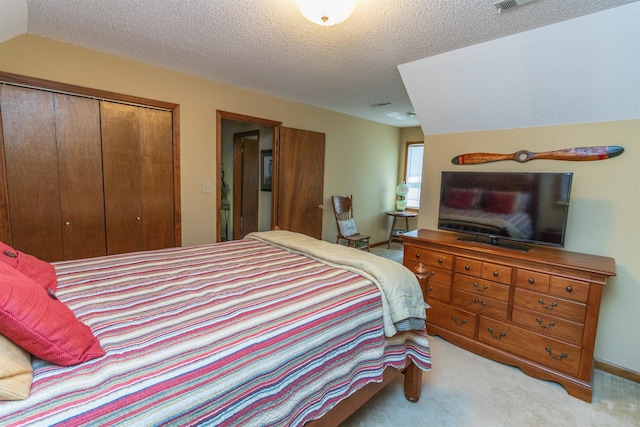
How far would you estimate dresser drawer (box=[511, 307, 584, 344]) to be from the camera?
1.94 metres

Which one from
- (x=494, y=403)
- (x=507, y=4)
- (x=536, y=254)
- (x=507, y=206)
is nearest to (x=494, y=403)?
(x=494, y=403)

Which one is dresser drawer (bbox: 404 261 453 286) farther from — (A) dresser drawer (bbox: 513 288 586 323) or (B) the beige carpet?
(B) the beige carpet

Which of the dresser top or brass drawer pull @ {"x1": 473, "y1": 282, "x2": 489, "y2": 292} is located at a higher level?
the dresser top

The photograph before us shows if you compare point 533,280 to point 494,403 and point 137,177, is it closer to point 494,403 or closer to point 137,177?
point 494,403

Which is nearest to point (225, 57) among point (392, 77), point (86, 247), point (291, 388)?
point (392, 77)

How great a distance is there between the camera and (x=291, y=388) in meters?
1.13

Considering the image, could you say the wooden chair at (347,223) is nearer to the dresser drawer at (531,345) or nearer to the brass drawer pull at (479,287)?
the brass drawer pull at (479,287)

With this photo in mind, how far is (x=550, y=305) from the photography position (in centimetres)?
203

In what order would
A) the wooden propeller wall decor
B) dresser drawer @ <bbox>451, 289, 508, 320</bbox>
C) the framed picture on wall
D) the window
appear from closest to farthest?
the wooden propeller wall decor, dresser drawer @ <bbox>451, 289, 508, 320</bbox>, the framed picture on wall, the window

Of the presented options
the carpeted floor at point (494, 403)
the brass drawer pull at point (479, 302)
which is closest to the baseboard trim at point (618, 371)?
the carpeted floor at point (494, 403)

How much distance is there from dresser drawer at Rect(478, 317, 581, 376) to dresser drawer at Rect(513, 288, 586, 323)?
0.18 m

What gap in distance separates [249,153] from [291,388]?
14.0 feet

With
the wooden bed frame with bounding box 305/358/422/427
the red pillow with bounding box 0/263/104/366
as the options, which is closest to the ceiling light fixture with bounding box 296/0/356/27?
the red pillow with bounding box 0/263/104/366

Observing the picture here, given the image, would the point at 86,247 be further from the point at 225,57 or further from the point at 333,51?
the point at 333,51
